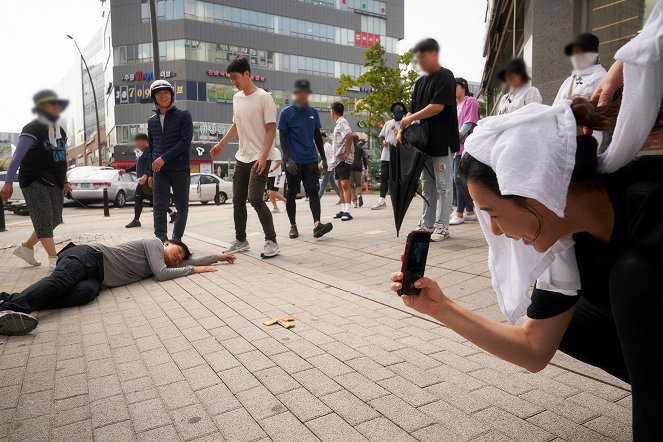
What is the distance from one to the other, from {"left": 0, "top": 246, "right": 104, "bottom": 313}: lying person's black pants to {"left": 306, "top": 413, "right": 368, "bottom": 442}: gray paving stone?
98.7 inches

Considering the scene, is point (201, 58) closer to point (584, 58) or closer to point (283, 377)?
point (584, 58)

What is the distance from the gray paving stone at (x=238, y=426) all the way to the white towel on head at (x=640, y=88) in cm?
155

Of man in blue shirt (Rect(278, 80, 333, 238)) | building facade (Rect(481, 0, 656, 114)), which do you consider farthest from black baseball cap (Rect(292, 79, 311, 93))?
building facade (Rect(481, 0, 656, 114))

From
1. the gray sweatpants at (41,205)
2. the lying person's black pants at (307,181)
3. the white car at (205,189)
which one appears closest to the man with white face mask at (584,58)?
the lying person's black pants at (307,181)

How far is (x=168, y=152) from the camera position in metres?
5.96

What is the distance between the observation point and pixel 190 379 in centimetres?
242

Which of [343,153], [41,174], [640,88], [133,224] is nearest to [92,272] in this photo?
[41,174]

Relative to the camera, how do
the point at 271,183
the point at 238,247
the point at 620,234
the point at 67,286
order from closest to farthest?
the point at 620,234, the point at 67,286, the point at 238,247, the point at 271,183

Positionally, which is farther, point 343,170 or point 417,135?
point 343,170

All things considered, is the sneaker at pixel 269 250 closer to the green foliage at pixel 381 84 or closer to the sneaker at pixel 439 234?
the sneaker at pixel 439 234

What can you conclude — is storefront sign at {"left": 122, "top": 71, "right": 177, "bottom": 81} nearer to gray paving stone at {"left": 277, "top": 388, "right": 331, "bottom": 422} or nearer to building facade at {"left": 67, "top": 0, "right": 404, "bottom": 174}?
building facade at {"left": 67, "top": 0, "right": 404, "bottom": 174}

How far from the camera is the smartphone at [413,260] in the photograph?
1606 mm

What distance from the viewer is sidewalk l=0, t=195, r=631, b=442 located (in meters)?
1.93

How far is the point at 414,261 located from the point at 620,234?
0.59m
